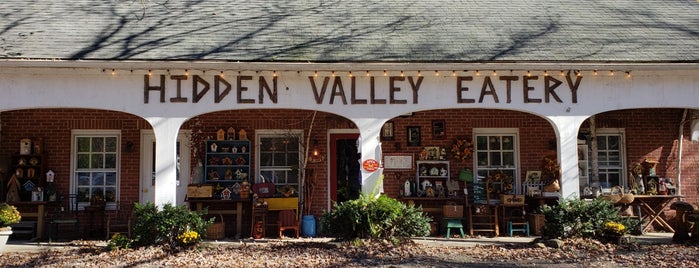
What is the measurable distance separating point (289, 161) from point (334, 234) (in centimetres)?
302

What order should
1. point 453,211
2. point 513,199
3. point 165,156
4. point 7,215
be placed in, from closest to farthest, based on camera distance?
point 7,215
point 165,156
point 453,211
point 513,199

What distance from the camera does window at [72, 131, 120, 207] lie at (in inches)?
486

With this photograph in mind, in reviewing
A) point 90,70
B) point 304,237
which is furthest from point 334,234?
point 90,70

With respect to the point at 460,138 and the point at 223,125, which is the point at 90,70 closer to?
the point at 223,125

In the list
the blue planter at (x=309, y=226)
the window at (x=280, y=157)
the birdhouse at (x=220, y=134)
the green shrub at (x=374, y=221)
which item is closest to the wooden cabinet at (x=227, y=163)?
the birdhouse at (x=220, y=134)

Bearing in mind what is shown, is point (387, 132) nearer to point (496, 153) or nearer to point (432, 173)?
point (432, 173)

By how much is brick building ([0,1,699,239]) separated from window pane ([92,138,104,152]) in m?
0.06

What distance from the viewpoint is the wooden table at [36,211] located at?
449 inches

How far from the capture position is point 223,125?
1256 centimetres

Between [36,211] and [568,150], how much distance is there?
10.2 m

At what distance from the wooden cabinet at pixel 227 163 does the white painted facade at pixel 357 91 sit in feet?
6.47

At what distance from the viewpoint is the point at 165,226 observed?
9.74 metres

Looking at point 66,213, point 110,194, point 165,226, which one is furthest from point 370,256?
point 66,213

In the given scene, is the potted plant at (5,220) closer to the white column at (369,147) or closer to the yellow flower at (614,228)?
the white column at (369,147)
